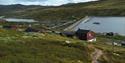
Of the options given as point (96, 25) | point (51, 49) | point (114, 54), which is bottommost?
point (96, 25)

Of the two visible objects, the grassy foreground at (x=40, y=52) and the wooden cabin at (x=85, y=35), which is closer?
the grassy foreground at (x=40, y=52)

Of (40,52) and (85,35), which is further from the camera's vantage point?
(85,35)

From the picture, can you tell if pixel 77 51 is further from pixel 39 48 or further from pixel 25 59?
pixel 25 59

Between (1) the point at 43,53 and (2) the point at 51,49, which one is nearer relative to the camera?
(1) the point at 43,53

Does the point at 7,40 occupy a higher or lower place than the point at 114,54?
higher

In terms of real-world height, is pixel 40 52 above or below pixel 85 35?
above

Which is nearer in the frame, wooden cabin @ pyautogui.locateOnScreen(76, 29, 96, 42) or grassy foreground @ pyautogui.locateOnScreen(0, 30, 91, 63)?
grassy foreground @ pyautogui.locateOnScreen(0, 30, 91, 63)

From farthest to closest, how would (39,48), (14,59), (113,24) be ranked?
(113,24) < (39,48) < (14,59)

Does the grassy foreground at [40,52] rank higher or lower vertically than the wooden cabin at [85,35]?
higher

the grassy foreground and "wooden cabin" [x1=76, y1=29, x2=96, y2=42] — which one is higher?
the grassy foreground

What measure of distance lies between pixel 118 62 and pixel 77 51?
8.19 m

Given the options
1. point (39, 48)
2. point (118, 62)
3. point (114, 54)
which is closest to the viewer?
point (39, 48)

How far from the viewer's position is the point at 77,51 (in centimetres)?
6206

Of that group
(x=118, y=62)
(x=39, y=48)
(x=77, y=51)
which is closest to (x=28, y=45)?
(x=39, y=48)
